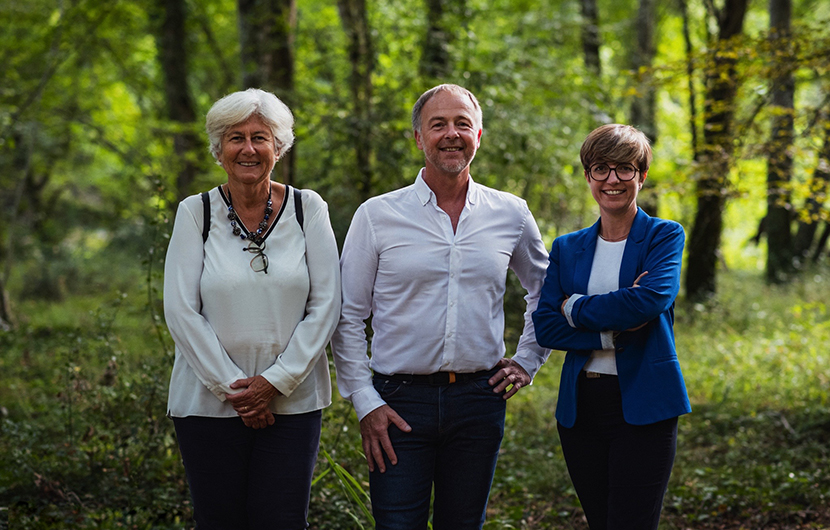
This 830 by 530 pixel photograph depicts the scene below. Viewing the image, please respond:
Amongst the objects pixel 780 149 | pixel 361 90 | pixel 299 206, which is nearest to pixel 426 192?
pixel 299 206

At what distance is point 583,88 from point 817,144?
3.24 m

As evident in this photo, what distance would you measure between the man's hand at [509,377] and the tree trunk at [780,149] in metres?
3.49

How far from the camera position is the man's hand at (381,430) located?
2.61 metres

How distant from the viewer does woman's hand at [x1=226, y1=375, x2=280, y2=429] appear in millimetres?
2539

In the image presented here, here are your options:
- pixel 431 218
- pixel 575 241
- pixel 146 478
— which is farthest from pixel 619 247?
pixel 146 478

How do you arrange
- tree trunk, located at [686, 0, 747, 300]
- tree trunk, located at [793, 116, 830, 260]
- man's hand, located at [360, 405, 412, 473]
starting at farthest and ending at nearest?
tree trunk, located at [686, 0, 747, 300] → tree trunk, located at [793, 116, 830, 260] → man's hand, located at [360, 405, 412, 473]

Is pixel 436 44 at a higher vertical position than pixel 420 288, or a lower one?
higher

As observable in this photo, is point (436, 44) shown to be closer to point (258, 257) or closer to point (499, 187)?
point (499, 187)

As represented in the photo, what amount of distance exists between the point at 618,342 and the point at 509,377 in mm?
424

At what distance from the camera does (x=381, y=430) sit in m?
2.61

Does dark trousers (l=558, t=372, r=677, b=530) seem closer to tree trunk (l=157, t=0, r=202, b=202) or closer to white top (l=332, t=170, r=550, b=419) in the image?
white top (l=332, t=170, r=550, b=419)

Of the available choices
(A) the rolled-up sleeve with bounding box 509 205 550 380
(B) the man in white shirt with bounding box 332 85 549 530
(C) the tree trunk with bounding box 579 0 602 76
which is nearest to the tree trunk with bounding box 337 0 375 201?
(A) the rolled-up sleeve with bounding box 509 205 550 380

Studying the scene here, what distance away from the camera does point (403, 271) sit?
266 cm

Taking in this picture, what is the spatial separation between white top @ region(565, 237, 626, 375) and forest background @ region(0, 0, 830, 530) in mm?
1170
